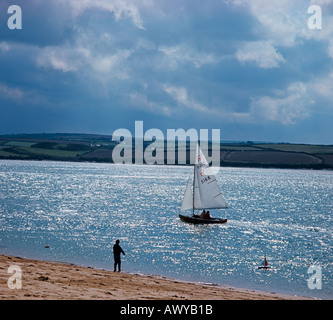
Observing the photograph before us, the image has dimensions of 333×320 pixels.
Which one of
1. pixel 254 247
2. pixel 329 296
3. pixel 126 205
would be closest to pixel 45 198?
pixel 126 205

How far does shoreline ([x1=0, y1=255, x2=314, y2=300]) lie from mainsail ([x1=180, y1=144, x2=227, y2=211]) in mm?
33689

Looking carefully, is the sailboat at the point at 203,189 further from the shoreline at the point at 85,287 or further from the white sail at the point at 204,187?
the shoreline at the point at 85,287

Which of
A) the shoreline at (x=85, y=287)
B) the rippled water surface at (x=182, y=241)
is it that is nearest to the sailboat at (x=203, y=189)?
the rippled water surface at (x=182, y=241)

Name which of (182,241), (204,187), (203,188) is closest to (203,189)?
(203,188)

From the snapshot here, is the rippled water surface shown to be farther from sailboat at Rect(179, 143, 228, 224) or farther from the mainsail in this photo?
the mainsail

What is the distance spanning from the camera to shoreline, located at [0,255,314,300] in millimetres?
20667

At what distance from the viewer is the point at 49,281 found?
24.5 m

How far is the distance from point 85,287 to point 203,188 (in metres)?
43.2

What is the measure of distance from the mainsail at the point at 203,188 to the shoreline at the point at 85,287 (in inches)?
1326

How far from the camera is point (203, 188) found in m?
65.9

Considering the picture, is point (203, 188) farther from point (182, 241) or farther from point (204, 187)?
point (182, 241)

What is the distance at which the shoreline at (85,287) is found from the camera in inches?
814

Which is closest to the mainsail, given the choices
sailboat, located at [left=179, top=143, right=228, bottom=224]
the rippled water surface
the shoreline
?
sailboat, located at [left=179, top=143, right=228, bottom=224]
